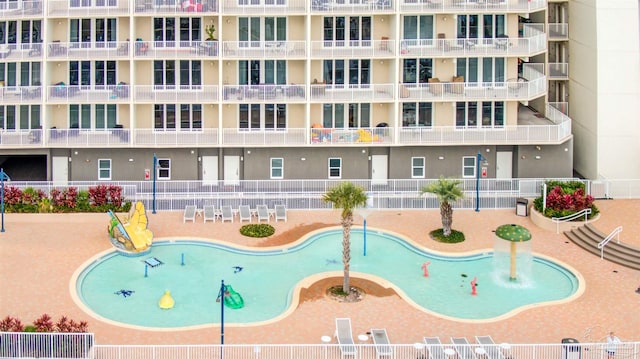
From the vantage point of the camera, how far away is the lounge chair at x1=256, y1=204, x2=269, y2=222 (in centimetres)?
5347

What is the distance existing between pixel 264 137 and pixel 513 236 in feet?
58.8

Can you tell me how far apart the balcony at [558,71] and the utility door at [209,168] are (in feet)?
70.9

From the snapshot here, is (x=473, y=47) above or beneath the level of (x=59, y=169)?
above

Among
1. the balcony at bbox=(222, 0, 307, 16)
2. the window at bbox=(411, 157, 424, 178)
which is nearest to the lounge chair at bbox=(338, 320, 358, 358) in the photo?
the window at bbox=(411, 157, 424, 178)

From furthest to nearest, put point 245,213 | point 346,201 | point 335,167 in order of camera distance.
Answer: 1. point 335,167
2. point 245,213
3. point 346,201

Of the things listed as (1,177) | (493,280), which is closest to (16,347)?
(1,177)

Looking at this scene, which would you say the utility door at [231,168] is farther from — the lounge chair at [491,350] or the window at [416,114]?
the lounge chair at [491,350]

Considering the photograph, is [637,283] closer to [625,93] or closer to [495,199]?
[495,199]

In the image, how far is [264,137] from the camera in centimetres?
5775

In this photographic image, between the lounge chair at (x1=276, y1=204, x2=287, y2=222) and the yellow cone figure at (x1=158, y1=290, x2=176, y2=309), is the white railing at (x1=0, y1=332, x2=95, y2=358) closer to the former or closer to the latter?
the yellow cone figure at (x1=158, y1=290, x2=176, y2=309)

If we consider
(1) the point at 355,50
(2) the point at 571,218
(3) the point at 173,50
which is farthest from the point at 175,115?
(2) the point at 571,218

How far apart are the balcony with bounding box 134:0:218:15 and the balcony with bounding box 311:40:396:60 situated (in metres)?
6.15

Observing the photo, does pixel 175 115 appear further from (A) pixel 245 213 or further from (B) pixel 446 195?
(B) pixel 446 195

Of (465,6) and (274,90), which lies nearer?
(465,6)
